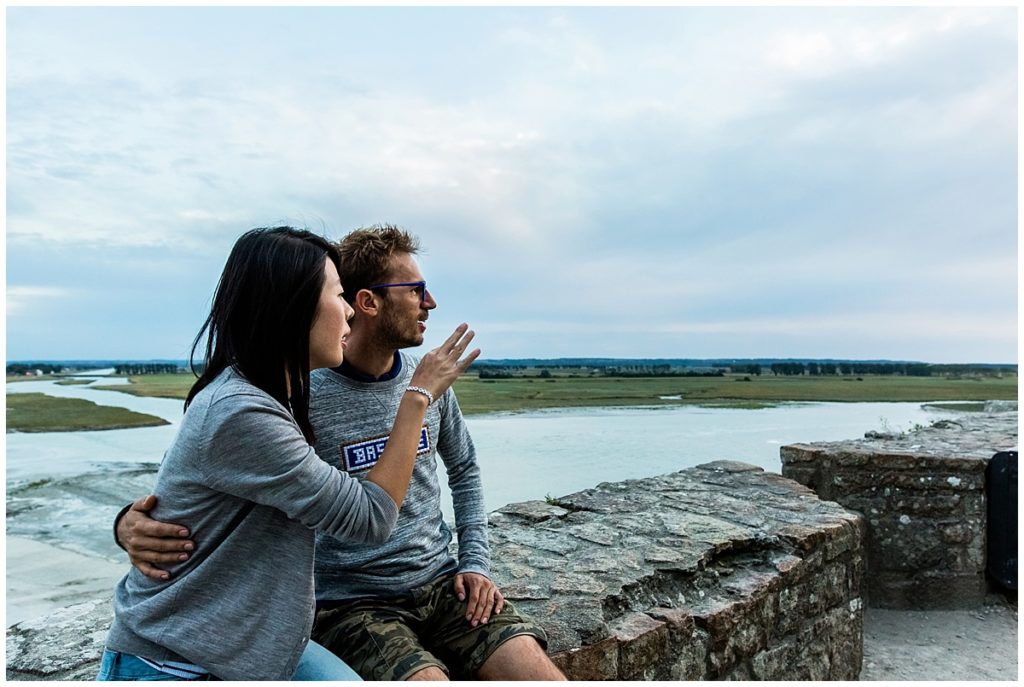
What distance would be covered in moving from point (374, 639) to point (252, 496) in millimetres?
715

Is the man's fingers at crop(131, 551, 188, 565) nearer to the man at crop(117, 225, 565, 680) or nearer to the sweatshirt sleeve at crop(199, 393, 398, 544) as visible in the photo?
the sweatshirt sleeve at crop(199, 393, 398, 544)

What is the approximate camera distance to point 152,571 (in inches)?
63.1

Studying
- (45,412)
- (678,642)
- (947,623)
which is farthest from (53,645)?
(45,412)

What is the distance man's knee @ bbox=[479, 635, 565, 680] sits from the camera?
2.14 metres

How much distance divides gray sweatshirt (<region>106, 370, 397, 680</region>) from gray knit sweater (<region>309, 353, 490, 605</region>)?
1.71 feet

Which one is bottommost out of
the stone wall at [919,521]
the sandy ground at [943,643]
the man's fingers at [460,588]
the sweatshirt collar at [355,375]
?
the sandy ground at [943,643]

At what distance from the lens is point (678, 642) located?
313 centimetres

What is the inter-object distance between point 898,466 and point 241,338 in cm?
504

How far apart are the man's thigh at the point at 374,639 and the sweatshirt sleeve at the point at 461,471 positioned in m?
0.43

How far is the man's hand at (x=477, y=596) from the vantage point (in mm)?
2270

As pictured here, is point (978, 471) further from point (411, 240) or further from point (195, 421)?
point (195, 421)

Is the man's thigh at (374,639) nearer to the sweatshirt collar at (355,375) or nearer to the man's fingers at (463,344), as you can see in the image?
the sweatshirt collar at (355,375)

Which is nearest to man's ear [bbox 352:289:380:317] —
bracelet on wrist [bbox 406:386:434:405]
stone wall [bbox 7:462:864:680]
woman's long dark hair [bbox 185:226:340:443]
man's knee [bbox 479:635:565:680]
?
bracelet on wrist [bbox 406:386:434:405]

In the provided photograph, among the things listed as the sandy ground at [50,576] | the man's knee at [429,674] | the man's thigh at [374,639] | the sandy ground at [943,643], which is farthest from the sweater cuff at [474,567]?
the sandy ground at [50,576]
